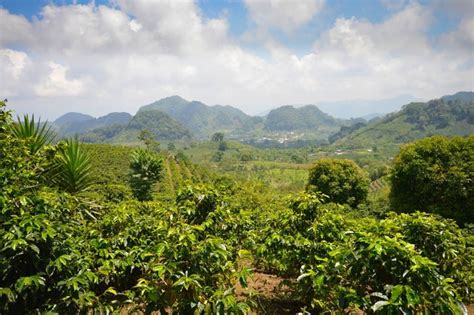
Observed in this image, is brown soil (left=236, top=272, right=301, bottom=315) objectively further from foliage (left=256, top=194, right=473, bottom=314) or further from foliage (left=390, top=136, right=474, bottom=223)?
foliage (left=390, top=136, right=474, bottom=223)

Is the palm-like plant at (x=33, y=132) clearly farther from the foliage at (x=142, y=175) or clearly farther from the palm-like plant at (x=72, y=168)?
the foliage at (x=142, y=175)

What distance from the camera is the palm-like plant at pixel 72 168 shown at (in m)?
6.52

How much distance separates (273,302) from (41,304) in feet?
12.3

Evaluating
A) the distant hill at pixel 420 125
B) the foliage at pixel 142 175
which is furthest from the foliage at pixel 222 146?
the foliage at pixel 142 175

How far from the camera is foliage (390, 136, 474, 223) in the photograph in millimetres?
17328

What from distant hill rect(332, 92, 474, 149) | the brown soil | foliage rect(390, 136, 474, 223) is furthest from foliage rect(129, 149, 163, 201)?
distant hill rect(332, 92, 474, 149)

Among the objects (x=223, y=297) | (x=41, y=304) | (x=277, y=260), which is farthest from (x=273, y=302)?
(x=41, y=304)

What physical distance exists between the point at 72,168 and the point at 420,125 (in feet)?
679

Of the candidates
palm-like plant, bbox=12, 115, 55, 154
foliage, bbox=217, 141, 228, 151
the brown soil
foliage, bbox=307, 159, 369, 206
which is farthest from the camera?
foliage, bbox=217, 141, 228, 151

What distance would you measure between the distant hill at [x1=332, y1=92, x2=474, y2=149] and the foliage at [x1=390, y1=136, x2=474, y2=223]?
15493 centimetres

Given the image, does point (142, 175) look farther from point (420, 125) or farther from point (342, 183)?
point (420, 125)

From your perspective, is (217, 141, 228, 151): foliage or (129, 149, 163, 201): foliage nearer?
(129, 149, 163, 201): foliage

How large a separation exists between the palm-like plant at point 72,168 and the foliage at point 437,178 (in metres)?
18.8

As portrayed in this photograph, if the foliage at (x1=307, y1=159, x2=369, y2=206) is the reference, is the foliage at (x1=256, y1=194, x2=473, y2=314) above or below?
above
